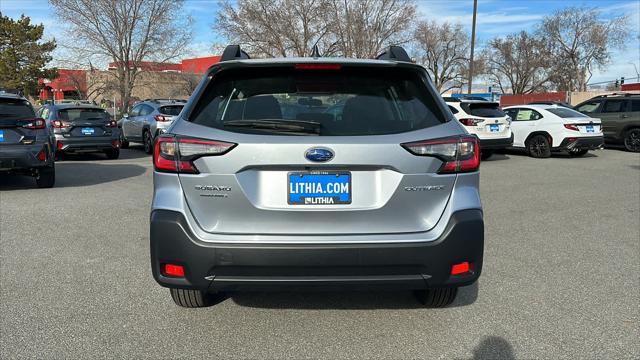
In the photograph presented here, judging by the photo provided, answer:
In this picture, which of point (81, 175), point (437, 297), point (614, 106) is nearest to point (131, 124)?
point (81, 175)

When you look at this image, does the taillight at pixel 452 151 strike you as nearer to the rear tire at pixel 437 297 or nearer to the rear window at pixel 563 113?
the rear tire at pixel 437 297

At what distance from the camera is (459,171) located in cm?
299

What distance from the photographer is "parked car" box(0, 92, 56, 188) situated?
8.23 meters

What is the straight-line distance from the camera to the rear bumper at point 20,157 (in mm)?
8180

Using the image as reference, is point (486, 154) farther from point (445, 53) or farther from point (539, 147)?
point (445, 53)

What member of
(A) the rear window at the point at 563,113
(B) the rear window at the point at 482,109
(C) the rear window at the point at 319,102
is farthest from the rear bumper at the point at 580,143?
(C) the rear window at the point at 319,102

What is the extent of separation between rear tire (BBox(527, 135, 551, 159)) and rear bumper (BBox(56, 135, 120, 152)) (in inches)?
467

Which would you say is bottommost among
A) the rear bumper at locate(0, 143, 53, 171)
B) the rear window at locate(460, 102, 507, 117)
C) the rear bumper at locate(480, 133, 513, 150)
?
the rear bumper at locate(480, 133, 513, 150)

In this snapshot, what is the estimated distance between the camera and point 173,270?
3.00 metres

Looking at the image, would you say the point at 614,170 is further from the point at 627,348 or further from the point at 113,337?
the point at 113,337

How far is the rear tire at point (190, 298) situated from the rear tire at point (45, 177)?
6385mm

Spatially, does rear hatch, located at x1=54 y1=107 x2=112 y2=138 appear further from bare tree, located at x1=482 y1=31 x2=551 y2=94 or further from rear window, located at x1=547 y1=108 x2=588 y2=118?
bare tree, located at x1=482 y1=31 x2=551 y2=94

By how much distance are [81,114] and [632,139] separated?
16707mm

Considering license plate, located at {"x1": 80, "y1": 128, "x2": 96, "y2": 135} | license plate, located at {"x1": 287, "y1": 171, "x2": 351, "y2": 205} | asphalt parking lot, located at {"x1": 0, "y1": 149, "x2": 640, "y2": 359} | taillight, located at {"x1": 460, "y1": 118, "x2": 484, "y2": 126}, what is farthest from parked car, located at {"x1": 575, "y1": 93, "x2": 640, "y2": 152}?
license plate, located at {"x1": 287, "y1": 171, "x2": 351, "y2": 205}
